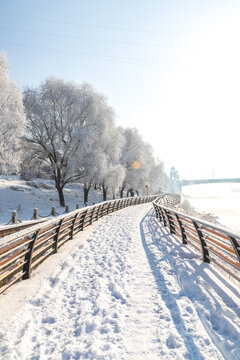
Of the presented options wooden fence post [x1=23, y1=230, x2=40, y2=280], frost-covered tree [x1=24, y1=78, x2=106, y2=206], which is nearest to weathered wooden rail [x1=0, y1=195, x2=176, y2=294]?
wooden fence post [x1=23, y1=230, x2=40, y2=280]

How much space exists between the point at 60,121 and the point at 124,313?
65.4 feet

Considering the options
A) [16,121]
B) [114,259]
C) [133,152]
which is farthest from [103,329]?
[133,152]

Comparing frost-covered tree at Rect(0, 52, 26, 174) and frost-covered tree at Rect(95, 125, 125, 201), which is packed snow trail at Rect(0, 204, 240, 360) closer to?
frost-covered tree at Rect(0, 52, 26, 174)

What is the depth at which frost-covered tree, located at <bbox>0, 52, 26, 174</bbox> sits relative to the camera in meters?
14.8

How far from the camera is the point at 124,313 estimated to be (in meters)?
3.17

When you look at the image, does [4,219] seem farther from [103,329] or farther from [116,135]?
[116,135]

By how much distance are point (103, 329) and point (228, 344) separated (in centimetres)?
161

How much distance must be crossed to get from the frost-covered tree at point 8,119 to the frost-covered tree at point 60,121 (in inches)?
155

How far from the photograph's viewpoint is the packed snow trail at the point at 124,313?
2.41 m

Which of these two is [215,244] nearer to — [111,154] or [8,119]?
[8,119]

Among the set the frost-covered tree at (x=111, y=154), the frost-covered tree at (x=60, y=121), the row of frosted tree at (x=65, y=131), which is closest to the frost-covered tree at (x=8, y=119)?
the row of frosted tree at (x=65, y=131)

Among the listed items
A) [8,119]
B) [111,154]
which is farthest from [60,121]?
[111,154]

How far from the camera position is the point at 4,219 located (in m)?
13.9

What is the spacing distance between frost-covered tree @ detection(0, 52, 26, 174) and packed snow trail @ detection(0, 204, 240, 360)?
1236 centimetres
